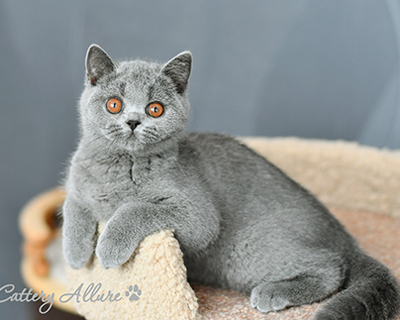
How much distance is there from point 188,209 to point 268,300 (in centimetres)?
28

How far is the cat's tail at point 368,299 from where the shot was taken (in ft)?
2.91

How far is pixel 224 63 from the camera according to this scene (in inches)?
83.7

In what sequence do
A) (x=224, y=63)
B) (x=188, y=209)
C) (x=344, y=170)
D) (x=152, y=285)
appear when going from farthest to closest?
(x=224, y=63), (x=344, y=170), (x=188, y=209), (x=152, y=285)

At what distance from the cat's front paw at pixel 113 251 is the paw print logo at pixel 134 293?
6 cm

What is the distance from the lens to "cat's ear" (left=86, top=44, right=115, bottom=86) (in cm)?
101

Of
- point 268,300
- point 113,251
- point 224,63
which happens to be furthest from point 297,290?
point 224,63

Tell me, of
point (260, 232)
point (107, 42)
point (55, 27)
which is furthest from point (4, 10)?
point (260, 232)

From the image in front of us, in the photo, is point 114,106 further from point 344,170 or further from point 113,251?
point 344,170

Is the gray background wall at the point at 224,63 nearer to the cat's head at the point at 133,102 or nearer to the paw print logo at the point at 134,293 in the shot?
the cat's head at the point at 133,102

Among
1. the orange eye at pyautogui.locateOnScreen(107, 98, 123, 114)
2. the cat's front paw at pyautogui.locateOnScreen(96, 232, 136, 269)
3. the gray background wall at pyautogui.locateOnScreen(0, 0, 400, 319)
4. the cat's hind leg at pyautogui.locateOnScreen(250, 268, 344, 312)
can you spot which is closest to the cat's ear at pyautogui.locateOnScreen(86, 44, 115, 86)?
the orange eye at pyautogui.locateOnScreen(107, 98, 123, 114)

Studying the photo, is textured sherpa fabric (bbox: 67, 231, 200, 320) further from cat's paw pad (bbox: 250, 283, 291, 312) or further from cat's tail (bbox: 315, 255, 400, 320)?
cat's tail (bbox: 315, 255, 400, 320)

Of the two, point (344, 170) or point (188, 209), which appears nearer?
point (188, 209)

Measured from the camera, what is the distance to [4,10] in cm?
176

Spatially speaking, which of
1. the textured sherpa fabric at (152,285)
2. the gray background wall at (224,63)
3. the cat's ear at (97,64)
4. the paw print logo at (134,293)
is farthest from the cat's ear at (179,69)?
the gray background wall at (224,63)
